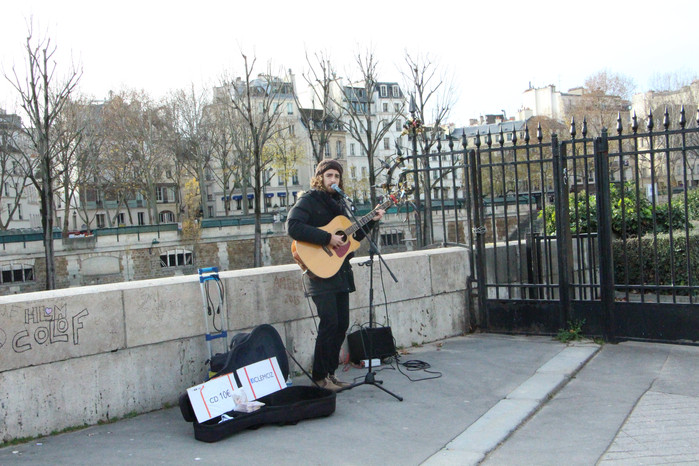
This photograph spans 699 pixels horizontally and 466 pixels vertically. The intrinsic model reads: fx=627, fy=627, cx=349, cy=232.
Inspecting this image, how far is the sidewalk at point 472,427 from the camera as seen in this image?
4.04 metres

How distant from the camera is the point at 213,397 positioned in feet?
14.9

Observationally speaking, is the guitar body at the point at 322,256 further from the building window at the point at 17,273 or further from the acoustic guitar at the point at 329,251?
the building window at the point at 17,273

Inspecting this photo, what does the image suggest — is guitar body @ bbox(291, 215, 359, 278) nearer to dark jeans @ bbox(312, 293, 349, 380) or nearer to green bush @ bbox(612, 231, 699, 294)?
dark jeans @ bbox(312, 293, 349, 380)

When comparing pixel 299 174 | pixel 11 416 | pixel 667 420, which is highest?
pixel 299 174

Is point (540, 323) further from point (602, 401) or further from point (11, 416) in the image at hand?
point (11, 416)

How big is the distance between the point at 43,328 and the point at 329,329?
86.6 inches

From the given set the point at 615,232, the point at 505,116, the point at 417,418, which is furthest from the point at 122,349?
the point at 505,116

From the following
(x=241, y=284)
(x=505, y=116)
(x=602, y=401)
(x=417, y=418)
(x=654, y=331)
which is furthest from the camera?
(x=505, y=116)

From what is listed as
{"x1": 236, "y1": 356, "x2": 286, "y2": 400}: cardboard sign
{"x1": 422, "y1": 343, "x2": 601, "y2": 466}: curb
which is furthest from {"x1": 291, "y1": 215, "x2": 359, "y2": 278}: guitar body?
{"x1": 422, "y1": 343, "x2": 601, "y2": 466}: curb

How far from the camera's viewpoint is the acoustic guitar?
5.23m

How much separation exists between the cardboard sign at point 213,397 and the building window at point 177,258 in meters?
38.3

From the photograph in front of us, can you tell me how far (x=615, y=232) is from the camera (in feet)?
35.1

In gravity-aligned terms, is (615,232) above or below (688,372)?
above

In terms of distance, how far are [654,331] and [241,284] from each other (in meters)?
4.50
